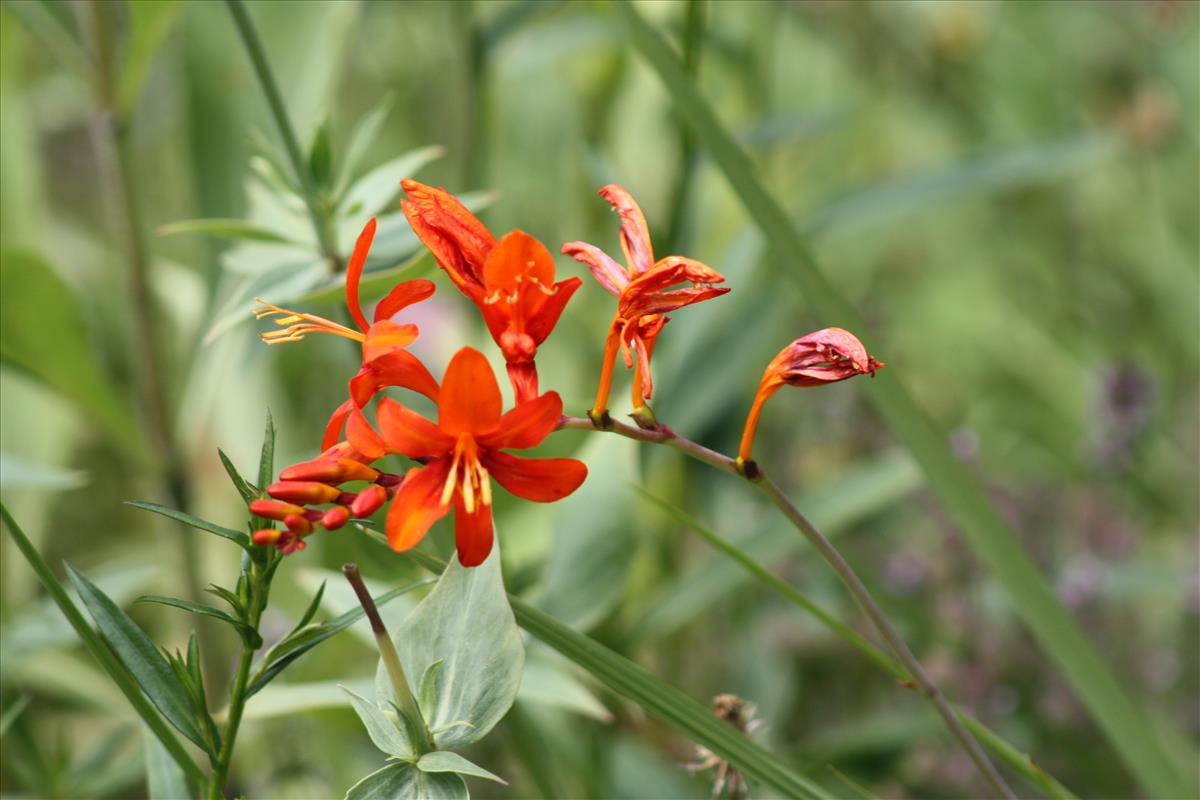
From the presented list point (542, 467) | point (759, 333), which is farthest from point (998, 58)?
point (542, 467)

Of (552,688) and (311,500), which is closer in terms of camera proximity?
(311,500)

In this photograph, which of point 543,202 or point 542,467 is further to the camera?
point 543,202

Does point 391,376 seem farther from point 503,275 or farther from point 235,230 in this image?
point 235,230

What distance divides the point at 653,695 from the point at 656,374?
1.71 feet

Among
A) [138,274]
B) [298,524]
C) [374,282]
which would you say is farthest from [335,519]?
[138,274]

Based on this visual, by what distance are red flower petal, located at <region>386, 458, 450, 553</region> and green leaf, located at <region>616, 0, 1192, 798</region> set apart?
209mm

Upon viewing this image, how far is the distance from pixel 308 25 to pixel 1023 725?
0.67 metres

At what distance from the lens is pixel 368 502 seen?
1.06 ft

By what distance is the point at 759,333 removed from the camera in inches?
37.8

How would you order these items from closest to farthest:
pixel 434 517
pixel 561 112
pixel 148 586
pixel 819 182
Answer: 1. pixel 434 517
2. pixel 148 586
3. pixel 819 182
4. pixel 561 112

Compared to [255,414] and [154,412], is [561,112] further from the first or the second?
[154,412]

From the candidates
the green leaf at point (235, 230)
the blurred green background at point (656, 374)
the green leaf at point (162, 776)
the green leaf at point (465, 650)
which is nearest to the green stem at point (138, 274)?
the blurred green background at point (656, 374)

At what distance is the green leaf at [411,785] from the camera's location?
342 mm

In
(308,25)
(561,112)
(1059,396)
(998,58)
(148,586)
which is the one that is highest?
(308,25)
